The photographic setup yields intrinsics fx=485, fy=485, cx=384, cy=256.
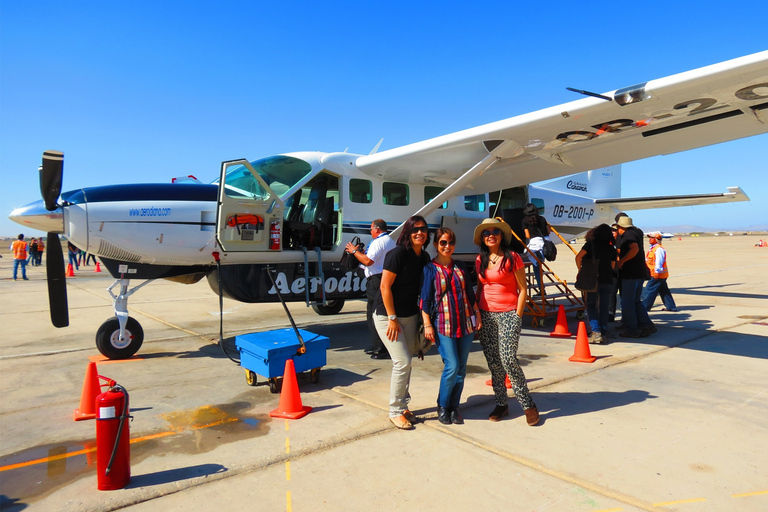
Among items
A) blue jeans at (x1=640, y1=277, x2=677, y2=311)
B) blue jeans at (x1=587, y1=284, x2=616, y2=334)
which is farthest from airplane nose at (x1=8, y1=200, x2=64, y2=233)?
blue jeans at (x1=640, y1=277, x2=677, y2=311)

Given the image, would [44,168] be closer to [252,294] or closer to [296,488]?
[252,294]

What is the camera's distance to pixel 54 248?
20.2ft

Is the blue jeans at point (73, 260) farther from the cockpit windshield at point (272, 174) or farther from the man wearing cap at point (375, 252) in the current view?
the man wearing cap at point (375, 252)

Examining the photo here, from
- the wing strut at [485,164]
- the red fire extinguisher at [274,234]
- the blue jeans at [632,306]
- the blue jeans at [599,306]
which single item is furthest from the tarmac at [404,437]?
the wing strut at [485,164]

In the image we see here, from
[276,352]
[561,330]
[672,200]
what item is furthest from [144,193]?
[672,200]

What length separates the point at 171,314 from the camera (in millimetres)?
10586

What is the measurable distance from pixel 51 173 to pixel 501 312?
533 cm

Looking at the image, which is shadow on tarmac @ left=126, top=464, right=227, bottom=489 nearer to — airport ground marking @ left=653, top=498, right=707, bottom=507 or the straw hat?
airport ground marking @ left=653, top=498, right=707, bottom=507

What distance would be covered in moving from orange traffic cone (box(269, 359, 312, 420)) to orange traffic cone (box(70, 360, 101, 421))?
1.62 metres

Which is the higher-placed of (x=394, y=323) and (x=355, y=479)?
(x=394, y=323)

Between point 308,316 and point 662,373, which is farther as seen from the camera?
point 308,316

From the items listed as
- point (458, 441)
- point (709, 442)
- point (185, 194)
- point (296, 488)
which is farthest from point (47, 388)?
point (709, 442)

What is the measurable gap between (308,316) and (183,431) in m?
6.36

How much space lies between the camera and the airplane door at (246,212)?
21.4 ft
